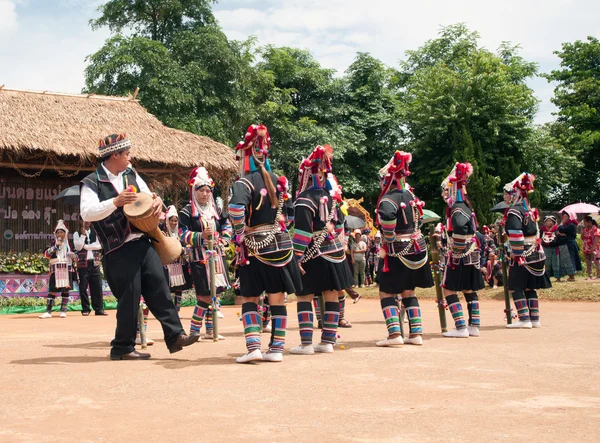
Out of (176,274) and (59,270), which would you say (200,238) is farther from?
(59,270)

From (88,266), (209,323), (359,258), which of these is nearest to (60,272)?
(88,266)

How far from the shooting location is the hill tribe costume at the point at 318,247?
8164 millimetres

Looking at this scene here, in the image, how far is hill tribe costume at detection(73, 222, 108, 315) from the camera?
16516 mm

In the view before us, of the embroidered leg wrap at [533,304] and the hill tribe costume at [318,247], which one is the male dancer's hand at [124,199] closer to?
the hill tribe costume at [318,247]

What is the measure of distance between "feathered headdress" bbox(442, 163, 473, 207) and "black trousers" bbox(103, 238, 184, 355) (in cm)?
430

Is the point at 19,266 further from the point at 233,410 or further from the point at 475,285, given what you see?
the point at 233,410

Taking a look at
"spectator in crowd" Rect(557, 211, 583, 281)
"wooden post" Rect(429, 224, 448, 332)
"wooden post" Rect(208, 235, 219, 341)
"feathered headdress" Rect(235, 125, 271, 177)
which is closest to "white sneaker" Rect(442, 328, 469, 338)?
"wooden post" Rect(429, 224, 448, 332)

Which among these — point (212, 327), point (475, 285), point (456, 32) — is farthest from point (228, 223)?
point (456, 32)

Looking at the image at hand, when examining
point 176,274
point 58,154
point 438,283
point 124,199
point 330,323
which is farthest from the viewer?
point 58,154

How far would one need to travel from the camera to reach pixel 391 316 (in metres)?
8.65

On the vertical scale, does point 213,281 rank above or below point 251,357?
above

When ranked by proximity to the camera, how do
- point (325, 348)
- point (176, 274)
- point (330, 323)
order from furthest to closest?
point (176, 274), point (330, 323), point (325, 348)

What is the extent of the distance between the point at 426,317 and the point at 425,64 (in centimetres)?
3103

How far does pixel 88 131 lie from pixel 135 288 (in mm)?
14923
